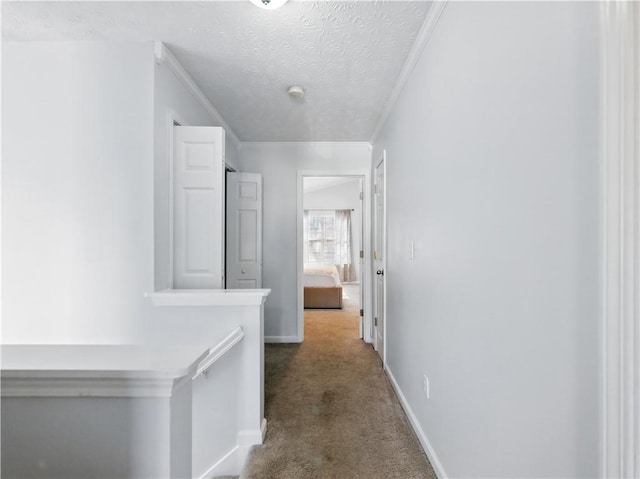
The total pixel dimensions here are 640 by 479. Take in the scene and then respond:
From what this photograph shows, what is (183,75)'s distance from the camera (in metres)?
2.22

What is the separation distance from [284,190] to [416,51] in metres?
2.31

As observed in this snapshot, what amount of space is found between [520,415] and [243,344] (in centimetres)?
142

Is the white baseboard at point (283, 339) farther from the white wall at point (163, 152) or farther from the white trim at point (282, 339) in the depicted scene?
the white wall at point (163, 152)

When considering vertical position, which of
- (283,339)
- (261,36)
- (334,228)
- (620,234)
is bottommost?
(283,339)

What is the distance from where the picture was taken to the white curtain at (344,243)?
28.2ft

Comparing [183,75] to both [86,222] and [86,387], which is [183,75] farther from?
[86,387]

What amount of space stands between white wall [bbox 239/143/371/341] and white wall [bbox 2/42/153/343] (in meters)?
2.02

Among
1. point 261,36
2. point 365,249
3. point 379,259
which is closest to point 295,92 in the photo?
point 261,36

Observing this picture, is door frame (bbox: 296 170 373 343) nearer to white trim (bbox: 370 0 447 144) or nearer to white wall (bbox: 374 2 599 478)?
white trim (bbox: 370 0 447 144)

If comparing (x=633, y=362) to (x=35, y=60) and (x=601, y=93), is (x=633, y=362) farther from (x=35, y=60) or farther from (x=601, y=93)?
(x=35, y=60)

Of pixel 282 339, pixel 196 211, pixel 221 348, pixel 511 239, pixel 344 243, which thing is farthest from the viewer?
pixel 344 243

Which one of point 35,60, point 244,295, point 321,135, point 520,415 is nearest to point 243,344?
point 244,295

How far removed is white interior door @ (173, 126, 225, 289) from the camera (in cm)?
212

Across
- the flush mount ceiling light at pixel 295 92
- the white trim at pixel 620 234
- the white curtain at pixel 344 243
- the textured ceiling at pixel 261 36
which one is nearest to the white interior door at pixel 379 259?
the textured ceiling at pixel 261 36
